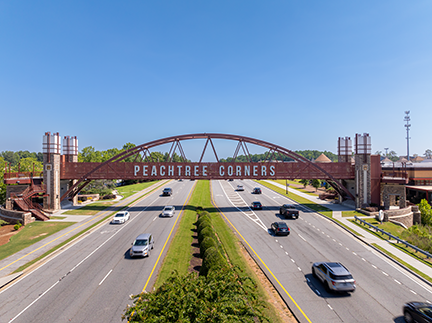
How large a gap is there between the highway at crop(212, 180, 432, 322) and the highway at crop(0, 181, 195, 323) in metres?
10.5

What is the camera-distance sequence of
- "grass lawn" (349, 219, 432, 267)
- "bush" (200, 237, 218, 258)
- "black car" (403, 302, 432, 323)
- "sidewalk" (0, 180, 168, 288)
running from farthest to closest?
"grass lawn" (349, 219, 432, 267)
"bush" (200, 237, 218, 258)
"sidewalk" (0, 180, 168, 288)
"black car" (403, 302, 432, 323)

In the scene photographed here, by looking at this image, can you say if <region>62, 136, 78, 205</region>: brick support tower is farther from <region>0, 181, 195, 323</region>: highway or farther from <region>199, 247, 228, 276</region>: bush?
<region>199, 247, 228, 276</region>: bush

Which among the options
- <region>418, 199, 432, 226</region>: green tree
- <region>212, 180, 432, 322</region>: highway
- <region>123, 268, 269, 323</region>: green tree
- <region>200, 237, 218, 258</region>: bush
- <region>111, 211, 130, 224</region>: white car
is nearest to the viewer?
<region>123, 268, 269, 323</region>: green tree

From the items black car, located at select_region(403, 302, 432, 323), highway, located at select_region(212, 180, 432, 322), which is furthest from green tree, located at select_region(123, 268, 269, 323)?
black car, located at select_region(403, 302, 432, 323)

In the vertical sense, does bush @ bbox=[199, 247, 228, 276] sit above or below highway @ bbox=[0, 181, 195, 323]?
above

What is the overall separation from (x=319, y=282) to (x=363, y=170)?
34820 mm

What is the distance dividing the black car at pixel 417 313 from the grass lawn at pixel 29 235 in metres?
32.5

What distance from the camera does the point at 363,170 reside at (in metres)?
45.9

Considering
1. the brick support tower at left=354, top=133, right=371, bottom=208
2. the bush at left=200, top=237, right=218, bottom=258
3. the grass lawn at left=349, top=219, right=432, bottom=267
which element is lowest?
the grass lawn at left=349, top=219, right=432, bottom=267

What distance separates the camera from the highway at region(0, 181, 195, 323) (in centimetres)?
1452

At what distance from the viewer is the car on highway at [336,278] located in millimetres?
16297

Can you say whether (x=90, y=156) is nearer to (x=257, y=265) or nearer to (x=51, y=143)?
(x=51, y=143)

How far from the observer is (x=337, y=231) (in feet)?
106

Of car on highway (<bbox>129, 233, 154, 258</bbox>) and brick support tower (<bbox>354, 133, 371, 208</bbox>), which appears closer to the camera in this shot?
car on highway (<bbox>129, 233, 154, 258</bbox>)
